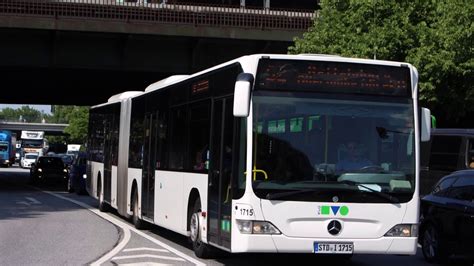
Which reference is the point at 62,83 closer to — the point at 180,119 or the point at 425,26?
the point at 425,26

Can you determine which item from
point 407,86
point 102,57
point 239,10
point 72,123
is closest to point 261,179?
point 407,86

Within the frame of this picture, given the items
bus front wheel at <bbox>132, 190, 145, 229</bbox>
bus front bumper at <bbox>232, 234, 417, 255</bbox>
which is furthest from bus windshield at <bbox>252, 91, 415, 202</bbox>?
bus front wheel at <bbox>132, 190, 145, 229</bbox>

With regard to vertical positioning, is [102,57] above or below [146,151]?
above

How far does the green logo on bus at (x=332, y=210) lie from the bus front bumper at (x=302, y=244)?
0.33 meters

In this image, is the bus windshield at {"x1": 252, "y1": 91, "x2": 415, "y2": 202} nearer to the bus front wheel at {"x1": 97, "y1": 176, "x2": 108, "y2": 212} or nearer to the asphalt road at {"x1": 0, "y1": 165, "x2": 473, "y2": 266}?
the asphalt road at {"x1": 0, "y1": 165, "x2": 473, "y2": 266}

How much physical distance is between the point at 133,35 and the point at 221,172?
1829 cm

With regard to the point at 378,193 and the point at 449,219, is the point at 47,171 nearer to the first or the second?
the point at 449,219

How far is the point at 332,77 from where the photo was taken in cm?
948

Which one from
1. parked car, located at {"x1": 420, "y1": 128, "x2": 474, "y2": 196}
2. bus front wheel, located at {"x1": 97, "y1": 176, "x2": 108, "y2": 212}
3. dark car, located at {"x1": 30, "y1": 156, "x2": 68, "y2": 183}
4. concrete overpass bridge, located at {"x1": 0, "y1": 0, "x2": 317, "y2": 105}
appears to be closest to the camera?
parked car, located at {"x1": 420, "y1": 128, "x2": 474, "y2": 196}

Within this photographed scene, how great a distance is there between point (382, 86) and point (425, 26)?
13.6m

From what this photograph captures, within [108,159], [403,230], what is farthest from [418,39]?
[403,230]

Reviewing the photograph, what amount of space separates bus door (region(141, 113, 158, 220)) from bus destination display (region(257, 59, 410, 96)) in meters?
5.45

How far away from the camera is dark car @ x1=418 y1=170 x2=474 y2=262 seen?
35.0ft

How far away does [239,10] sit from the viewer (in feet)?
98.6
